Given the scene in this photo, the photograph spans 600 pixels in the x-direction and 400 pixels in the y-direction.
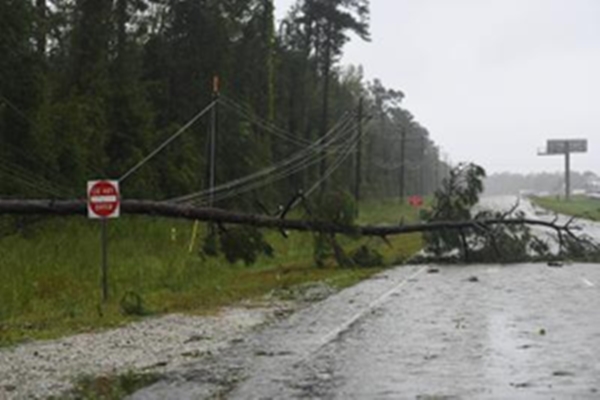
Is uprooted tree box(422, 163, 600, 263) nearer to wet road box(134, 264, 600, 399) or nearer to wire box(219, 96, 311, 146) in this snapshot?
wet road box(134, 264, 600, 399)

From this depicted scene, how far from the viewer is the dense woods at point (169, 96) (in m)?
34.8

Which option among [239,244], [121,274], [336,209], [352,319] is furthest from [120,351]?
[336,209]

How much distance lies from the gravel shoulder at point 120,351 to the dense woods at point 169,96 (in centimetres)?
953

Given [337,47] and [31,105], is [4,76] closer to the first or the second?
[31,105]

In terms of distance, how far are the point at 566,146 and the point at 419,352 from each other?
482 feet

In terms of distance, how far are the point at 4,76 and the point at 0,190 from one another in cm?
479

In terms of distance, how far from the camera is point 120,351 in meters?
11.7

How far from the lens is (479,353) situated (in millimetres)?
11180

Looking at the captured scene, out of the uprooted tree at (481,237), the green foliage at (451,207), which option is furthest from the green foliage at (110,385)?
the green foliage at (451,207)

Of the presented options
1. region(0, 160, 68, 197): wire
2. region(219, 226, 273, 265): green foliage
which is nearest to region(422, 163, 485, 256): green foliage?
region(219, 226, 273, 265): green foliage

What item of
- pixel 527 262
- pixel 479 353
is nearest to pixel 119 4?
pixel 527 262

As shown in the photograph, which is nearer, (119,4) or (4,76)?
(4,76)

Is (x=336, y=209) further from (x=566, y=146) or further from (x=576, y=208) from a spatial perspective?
(x=566, y=146)

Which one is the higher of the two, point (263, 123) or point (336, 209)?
point (263, 123)
